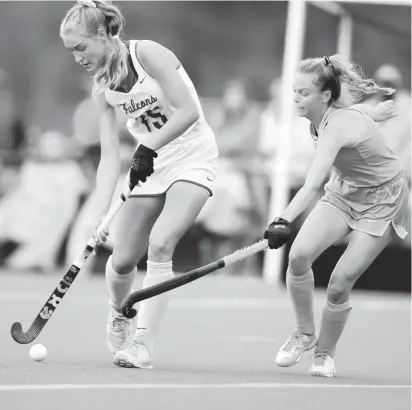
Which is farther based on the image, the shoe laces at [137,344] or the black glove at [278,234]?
the shoe laces at [137,344]

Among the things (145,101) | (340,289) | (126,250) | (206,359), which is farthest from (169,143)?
(206,359)

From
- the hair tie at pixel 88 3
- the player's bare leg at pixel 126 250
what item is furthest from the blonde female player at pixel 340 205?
the hair tie at pixel 88 3

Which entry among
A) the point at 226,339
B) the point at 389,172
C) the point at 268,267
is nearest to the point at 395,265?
the point at 268,267

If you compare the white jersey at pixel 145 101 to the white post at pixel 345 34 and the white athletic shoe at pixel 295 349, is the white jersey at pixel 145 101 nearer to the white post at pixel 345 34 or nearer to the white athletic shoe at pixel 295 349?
the white athletic shoe at pixel 295 349

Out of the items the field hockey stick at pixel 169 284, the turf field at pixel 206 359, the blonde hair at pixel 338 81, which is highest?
the blonde hair at pixel 338 81

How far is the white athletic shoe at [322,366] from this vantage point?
22.4ft

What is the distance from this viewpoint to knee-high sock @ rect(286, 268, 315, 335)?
6797 millimetres

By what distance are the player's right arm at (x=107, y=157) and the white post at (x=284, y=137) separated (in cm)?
607

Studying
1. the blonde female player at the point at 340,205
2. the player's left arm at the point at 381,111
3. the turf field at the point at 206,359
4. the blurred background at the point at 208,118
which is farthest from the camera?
the blurred background at the point at 208,118

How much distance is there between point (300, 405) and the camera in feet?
18.8

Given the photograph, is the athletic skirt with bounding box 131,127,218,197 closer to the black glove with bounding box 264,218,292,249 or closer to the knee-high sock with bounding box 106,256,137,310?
the knee-high sock with bounding box 106,256,137,310

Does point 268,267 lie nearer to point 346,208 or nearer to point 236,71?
point 236,71

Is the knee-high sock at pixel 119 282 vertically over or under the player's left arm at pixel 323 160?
under

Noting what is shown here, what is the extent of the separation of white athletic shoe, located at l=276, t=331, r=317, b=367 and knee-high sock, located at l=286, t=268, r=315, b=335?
4cm
